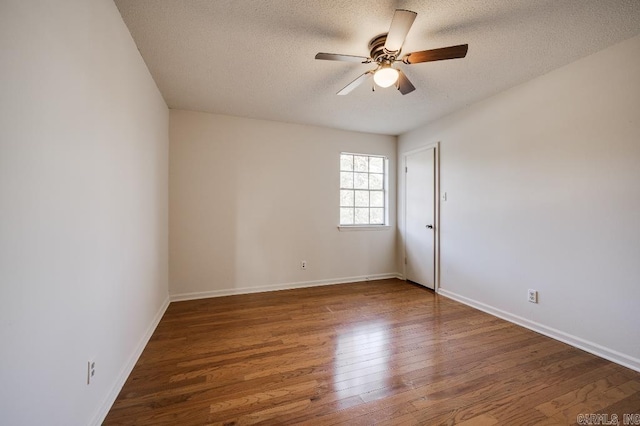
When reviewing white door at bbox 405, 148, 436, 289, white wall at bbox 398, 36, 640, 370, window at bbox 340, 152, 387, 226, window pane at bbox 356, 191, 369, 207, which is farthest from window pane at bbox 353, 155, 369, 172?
white wall at bbox 398, 36, 640, 370

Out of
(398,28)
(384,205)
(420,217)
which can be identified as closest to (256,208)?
(384,205)

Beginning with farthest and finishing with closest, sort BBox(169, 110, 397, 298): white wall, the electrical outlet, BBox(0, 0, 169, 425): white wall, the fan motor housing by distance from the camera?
BBox(169, 110, 397, 298): white wall
the fan motor housing
the electrical outlet
BBox(0, 0, 169, 425): white wall

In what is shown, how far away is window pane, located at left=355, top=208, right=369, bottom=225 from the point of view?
4465mm

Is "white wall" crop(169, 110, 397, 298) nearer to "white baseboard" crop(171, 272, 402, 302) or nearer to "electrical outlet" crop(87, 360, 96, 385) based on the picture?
"white baseboard" crop(171, 272, 402, 302)

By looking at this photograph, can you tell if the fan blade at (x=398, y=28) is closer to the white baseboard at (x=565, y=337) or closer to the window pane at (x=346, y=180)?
the window pane at (x=346, y=180)

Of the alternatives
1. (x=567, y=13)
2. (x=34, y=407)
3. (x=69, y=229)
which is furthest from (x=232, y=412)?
(x=567, y=13)

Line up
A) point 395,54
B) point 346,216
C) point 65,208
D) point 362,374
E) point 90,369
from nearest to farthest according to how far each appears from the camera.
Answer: point 65,208
point 90,369
point 362,374
point 395,54
point 346,216

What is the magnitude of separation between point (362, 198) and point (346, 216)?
1.48 feet

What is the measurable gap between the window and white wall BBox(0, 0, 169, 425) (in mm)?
3028

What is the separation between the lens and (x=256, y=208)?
3.77 m

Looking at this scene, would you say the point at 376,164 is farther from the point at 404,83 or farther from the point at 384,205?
the point at 404,83

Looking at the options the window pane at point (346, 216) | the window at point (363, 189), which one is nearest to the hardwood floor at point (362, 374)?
the window pane at point (346, 216)

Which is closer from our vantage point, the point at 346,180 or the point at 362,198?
the point at 346,180

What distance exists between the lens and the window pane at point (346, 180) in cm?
436
